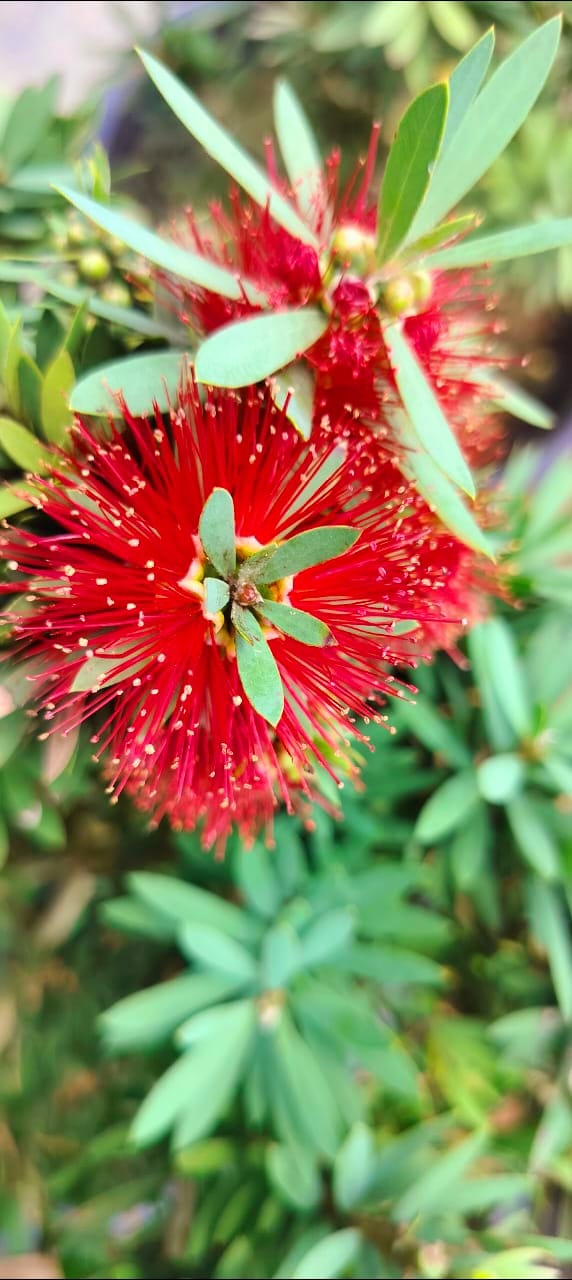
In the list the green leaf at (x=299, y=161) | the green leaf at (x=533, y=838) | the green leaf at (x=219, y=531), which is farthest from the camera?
the green leaf at (x=533, y=838)

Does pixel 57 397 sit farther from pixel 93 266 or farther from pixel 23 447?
pixel 93 266

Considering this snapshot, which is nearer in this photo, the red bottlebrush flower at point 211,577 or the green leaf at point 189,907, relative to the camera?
the red bottlebrush flower at point 211,577

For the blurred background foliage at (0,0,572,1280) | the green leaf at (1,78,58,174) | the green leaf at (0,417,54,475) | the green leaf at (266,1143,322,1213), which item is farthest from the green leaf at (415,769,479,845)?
the green leaf at (1,78,58,174)

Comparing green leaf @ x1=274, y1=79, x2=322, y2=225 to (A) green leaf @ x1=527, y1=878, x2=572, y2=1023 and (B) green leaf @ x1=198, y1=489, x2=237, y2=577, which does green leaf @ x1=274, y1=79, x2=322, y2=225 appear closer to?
(B) green leaf @ x1=198, y1=489, x2=237, y2=577

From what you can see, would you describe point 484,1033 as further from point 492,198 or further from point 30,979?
point 492,198

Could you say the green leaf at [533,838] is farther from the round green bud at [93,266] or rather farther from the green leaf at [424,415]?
the round green bud at [93,266]

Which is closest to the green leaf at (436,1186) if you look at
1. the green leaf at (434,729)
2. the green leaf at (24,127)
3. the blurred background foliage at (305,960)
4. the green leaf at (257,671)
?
the blurred background foliage at (305,960)

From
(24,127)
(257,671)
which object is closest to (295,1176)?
(257,671)
